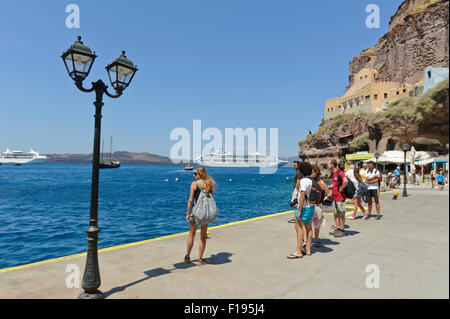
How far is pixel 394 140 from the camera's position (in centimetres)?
3972

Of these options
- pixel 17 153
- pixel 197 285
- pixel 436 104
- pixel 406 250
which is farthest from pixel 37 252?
pixel 17 153

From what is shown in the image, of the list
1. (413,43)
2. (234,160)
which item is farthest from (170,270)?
(234,160)

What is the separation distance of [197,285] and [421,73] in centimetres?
7201

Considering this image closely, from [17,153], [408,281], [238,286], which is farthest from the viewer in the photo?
[17,153]

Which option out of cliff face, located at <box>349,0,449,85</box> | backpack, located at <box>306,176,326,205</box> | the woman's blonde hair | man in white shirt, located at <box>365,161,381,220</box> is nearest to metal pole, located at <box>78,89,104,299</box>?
the woman's blonde hair

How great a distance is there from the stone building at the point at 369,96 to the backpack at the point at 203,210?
6183 cm

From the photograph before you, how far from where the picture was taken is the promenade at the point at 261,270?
150 inches

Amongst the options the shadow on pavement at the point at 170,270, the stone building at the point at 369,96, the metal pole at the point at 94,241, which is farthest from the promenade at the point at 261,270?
the stone building at the point at 369,96

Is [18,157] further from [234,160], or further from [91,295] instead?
[91,295]

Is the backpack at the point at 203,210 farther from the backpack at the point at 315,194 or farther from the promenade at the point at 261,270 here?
the backpack at the point at 315,194

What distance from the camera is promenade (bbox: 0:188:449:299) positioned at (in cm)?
381
